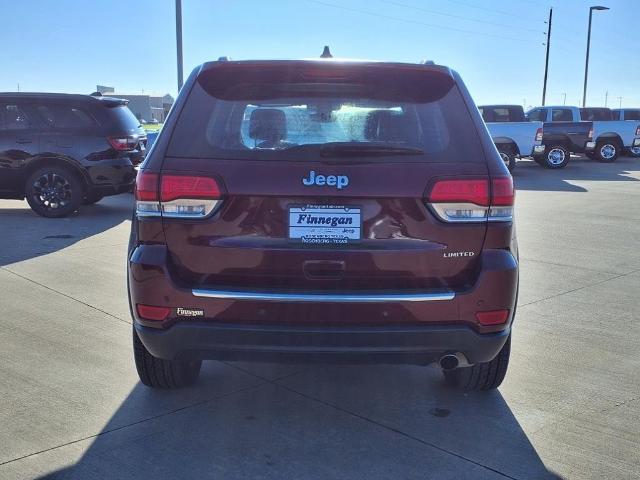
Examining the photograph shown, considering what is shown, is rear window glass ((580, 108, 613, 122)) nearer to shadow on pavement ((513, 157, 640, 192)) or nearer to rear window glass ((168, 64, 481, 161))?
shadow on pavement ((513, 157, 640, 192))

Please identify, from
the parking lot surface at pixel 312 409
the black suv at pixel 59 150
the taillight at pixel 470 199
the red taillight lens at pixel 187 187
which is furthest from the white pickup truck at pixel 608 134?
the red taillight lens at pixel 187 187

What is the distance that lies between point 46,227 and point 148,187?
23.2 ft

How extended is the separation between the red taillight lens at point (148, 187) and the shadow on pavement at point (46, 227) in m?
4.74

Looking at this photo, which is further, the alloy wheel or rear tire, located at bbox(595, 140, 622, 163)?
rear tire, located at bbox(595, 140, 622, 163)

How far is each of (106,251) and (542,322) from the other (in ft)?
16.3

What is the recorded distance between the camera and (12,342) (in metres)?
4.52

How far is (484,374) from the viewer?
3.63 meters

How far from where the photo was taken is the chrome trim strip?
9.26 feet

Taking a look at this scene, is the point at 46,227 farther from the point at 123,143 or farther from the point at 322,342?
the point at 322,342

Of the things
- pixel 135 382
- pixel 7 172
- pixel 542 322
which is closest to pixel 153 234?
pixel 135 382

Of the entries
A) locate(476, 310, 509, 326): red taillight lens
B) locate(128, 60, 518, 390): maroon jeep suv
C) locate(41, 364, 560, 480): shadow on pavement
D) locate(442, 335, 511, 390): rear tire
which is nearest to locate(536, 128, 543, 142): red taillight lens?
locate(41, 364, 560, 480): shadow on pavement

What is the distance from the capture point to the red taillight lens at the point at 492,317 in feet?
9.62

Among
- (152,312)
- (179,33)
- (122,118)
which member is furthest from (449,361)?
(179,33)

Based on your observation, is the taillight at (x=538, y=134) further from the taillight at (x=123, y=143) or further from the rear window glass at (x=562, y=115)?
the taillight at (x=123, y=143)
